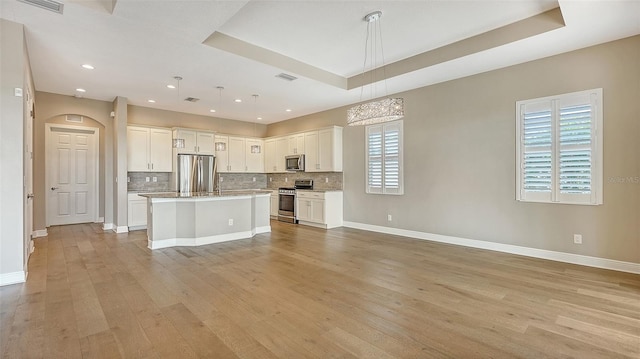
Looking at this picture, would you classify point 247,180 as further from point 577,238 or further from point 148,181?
point 577,238

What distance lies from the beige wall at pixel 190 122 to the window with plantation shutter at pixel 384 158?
13.8ft

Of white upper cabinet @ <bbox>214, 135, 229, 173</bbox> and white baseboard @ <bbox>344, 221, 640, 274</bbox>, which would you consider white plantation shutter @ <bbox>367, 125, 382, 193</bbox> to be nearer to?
white baseboard @ <bbox>344, 221, 640, 274</bbox>

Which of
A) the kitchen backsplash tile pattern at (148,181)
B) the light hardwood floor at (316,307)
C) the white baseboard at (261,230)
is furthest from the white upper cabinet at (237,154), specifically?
the light hardwood floor at (316,307)

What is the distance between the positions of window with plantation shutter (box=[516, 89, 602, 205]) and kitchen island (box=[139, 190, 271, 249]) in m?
4.70

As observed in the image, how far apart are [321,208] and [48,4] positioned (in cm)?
544

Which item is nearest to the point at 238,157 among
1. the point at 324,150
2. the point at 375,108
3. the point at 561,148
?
the point at 324,150

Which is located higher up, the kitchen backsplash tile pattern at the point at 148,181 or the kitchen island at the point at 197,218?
the kitchen backsplash tile pattern at the point at 148,181

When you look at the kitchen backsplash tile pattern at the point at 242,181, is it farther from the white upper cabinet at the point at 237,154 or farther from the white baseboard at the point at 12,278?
the white baseboard at the point at 12,278

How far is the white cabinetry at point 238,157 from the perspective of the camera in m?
8.41

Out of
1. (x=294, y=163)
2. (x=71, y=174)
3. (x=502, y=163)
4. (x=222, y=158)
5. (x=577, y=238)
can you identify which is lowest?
(x=577, y=238)

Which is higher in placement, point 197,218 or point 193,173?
point 193,173

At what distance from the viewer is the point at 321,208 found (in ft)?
23.0

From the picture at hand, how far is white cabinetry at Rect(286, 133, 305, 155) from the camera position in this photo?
7978 millimetres

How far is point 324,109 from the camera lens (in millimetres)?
7652
